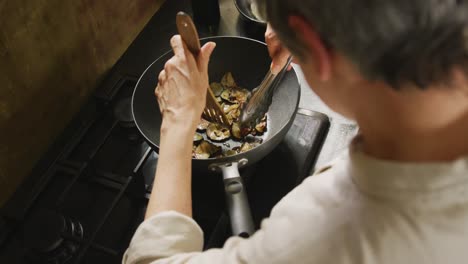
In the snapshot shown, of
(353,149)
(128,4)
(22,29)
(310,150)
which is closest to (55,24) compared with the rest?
(22,29)

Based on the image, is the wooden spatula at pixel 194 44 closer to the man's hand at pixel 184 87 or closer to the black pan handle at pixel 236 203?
the man's hand at pixel 184 87

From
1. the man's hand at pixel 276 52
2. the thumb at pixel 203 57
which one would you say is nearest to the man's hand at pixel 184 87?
the thumb at pixel 203 57

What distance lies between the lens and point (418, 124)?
1.33 feet

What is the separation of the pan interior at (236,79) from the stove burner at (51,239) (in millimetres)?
218

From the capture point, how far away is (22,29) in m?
0.82

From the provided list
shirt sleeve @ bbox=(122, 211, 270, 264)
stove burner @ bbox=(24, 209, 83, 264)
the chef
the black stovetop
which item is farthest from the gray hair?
stove burner @ bbox=(24, 209, 83, 264)

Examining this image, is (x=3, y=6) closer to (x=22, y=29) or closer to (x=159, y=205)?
(x=22, y=29)

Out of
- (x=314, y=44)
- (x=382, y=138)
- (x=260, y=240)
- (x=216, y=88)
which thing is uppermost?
(x=314, y=44)

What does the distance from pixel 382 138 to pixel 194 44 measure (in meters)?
0.39

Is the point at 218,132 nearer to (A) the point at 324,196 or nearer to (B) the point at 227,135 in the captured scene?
(B) the point at 227,135

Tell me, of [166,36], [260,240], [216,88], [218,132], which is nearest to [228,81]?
[216,88]

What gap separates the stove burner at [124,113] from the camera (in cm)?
98

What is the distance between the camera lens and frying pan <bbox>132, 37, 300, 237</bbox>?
2.51 feet

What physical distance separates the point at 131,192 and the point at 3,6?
0.38m
